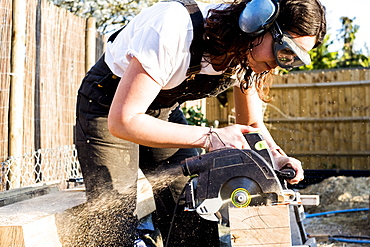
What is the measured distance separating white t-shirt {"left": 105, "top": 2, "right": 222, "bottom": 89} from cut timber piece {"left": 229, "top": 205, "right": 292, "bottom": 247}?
0.55 metres

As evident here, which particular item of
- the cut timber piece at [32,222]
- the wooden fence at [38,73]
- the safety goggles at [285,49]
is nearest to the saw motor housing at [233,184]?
the safety goggles at [285,49]

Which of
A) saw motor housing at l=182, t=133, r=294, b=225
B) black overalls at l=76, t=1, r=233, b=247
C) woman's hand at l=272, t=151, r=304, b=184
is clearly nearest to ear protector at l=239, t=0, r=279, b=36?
black overalls at l=76, t=1, r=233, b=247

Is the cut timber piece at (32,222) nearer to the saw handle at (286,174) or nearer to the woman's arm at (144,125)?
the woman's arm at (144,125)

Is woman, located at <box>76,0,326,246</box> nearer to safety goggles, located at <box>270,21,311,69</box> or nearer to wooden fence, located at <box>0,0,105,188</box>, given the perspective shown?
safety goggles, located at <box>270,21,311,69</box>

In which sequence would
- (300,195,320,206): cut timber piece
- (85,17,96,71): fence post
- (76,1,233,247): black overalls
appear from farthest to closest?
(85,17,96,71): fence post → (300,195,320,206): cut timber piece → (76,1,233,247): black overalls

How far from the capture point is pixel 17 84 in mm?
3686

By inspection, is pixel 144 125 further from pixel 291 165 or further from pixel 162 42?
pixel 291 165

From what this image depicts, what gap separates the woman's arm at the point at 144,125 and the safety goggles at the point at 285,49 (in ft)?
1.18

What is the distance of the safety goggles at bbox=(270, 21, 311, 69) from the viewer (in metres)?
1.58

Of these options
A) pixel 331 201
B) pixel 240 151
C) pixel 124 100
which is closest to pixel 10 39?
pixel 124 100

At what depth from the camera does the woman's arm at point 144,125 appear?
58.6 inches

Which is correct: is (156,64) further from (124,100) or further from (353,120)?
(353,120)

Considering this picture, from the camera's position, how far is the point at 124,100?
58.6 inches

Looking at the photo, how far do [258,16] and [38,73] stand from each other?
10.4ft
